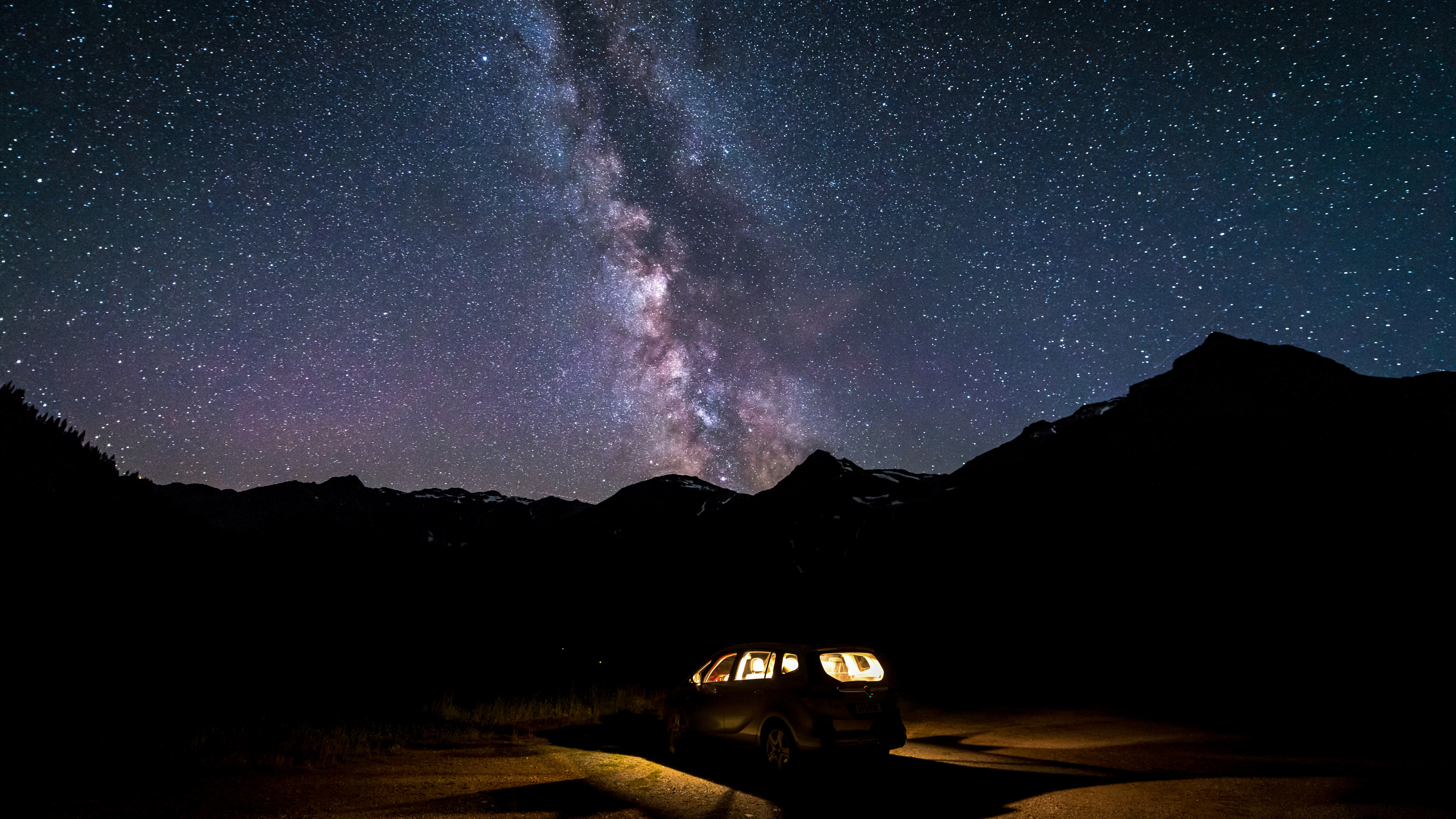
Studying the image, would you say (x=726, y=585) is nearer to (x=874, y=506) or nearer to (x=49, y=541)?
(x=874, y=506)

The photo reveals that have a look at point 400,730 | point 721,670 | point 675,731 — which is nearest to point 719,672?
point 721,670

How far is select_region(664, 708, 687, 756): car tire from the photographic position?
1055 centimetres

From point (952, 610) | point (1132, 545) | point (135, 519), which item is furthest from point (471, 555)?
point (1132, 545)

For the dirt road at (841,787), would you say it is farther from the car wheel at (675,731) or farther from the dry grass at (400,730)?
the dry grass at (400,730)

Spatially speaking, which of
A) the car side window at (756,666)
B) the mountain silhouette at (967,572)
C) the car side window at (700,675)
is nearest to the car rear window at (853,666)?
the car side window at (756,666)

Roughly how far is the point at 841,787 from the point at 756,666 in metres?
1.97

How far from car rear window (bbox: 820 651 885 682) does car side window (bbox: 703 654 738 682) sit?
5.08ft

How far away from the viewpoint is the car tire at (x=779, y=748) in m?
8.46

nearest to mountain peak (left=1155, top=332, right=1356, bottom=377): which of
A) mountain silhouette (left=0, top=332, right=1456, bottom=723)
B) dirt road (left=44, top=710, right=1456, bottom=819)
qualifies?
mountain silhouette (left=0, top=332, right=1456, bottom=723)

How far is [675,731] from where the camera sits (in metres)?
10.7

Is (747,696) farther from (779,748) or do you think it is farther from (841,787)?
(841,787)

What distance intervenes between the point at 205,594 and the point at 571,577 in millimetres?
63456

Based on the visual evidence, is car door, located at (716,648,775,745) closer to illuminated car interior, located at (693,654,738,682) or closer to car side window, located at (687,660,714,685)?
illuminated car interior, located at (693,654,738,682)

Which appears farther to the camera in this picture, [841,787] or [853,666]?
[853,666]
